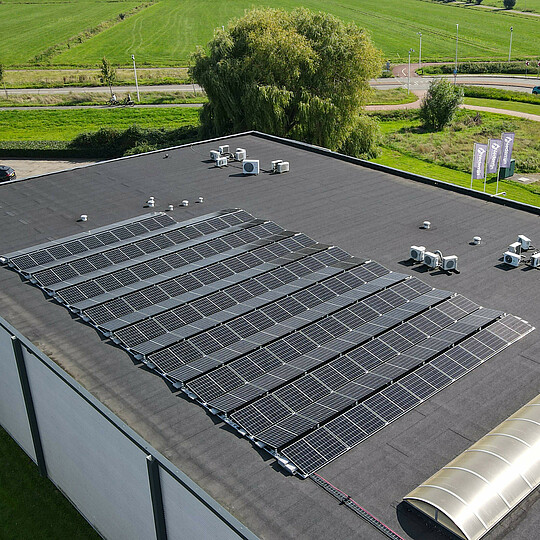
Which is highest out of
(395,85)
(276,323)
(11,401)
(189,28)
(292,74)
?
(292,74)

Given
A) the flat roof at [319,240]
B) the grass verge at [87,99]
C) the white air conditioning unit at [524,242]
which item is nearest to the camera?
the flat roof at [319,240]

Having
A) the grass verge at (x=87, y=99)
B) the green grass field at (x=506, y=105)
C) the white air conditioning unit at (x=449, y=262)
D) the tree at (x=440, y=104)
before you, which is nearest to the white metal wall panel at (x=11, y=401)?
the white air conditioning unit at (x=449, y=262)

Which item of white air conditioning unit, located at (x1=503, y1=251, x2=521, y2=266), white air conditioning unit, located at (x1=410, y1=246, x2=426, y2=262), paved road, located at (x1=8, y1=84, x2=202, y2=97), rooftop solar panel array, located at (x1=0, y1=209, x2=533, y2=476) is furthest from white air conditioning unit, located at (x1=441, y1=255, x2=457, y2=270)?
paved road, located at (x1=8, y1=84, x2=202, y2=97)

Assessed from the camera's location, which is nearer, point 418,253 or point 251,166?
point 418,253

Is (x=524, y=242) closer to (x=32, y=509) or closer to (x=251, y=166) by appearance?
(x=251, y=166)

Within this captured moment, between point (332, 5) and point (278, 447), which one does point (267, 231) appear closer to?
point (278, 447)

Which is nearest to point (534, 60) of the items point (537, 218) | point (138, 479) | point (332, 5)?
point (332, 5)

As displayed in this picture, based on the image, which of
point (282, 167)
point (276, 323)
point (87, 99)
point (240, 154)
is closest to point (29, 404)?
point (276, 323)

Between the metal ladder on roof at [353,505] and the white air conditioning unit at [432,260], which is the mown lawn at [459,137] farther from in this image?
the metal ladder on roof at [353,505]
